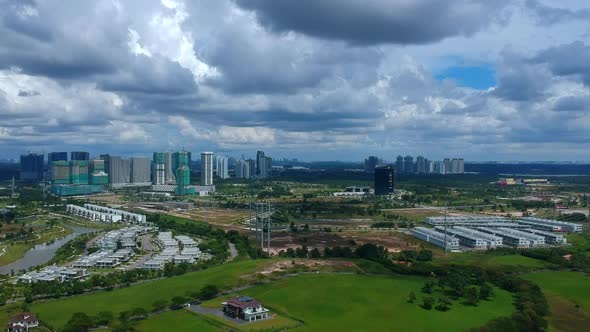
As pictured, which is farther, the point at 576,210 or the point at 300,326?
the point at 576,210

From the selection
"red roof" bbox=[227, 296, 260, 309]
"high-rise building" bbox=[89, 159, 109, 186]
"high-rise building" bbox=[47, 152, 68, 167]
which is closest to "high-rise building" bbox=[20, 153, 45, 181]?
"high-rise building" bbox=[47, 152, 68, 167]

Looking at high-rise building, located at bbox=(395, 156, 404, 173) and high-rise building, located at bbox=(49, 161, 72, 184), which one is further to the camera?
high-rise building, located at bbox=(395, 156, 404, 173)

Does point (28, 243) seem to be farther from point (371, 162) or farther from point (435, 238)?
point (371, 162)

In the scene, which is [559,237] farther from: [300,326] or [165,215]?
[165,215]

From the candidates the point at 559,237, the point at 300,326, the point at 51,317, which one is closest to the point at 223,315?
the point at 300,326

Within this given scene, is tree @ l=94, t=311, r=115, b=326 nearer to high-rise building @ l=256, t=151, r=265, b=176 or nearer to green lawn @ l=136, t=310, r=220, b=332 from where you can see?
green lawn @ l=136, t=310, r=220, b=332

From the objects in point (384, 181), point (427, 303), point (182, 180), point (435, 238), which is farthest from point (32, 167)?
point (427, 303)
